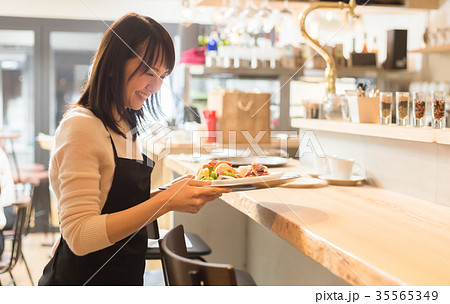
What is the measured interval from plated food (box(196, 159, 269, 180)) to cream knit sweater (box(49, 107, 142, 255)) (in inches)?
11.9

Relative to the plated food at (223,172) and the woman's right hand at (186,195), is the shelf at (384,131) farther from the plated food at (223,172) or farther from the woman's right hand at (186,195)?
the woman's right hand at (186,195)

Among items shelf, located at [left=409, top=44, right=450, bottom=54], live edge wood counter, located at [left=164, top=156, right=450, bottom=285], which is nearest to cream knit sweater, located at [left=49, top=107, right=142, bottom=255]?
live edge wood counter, located at [left=164, top=156, right=450, bottom=285]

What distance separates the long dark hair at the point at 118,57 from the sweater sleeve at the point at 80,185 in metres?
0.07

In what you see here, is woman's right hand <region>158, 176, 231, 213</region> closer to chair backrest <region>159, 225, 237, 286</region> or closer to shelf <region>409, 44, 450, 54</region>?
chair backrest <region>159, 225, 237, 286</region>

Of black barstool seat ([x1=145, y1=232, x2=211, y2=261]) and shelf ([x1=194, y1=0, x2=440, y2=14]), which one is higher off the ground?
shelf ([x1=194, y1=0, x2=440, y2=14])

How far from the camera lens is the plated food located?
1.33m

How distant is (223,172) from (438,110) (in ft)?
2.01

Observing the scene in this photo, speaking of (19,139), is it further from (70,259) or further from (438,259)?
(438,259)

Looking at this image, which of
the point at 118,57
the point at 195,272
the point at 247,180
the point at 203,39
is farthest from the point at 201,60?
the point at 195,272

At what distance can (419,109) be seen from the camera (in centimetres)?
154

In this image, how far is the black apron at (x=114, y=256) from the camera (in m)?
1.14

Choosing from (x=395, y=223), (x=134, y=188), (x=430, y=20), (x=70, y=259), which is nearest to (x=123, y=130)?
(x=134, y=188)

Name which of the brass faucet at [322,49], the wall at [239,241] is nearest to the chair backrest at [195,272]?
the wall at [239,241]
